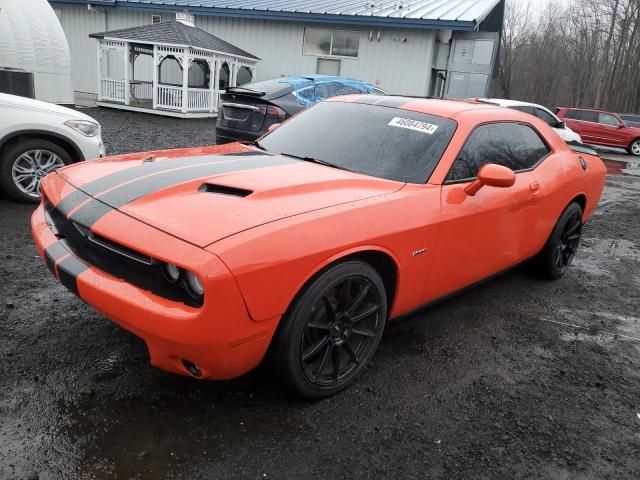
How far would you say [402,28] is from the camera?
16391mm

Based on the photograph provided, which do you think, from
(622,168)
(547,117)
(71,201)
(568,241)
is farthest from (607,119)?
(71,201)

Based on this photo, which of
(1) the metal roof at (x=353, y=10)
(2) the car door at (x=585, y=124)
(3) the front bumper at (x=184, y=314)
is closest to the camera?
(3) the front bumper at (x=184, y=314)

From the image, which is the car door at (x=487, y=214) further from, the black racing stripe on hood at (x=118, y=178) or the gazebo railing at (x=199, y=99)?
the gazebo railing at (x=199, y=99)

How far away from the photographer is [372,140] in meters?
3.23

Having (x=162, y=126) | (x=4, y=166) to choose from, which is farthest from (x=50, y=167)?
(x=162, y=126)

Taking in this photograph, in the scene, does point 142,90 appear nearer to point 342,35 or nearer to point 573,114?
point 342,35

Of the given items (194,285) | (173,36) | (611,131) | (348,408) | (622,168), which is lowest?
(622,168)

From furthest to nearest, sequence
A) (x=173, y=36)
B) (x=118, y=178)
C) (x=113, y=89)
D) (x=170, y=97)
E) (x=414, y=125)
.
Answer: (x=113, y=89) < (x=170, y=97) < (x=173, y=36) < (x=414, y=125) < (x=118, y=178)

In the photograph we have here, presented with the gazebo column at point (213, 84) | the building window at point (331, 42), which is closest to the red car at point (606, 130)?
the building window at point (331, 42)

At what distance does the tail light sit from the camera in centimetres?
755

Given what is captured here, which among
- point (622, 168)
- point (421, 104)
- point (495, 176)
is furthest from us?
point (622, 168)

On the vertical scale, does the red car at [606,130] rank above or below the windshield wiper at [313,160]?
below

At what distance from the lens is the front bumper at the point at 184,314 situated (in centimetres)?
193

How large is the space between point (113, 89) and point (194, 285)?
16.0 meters
